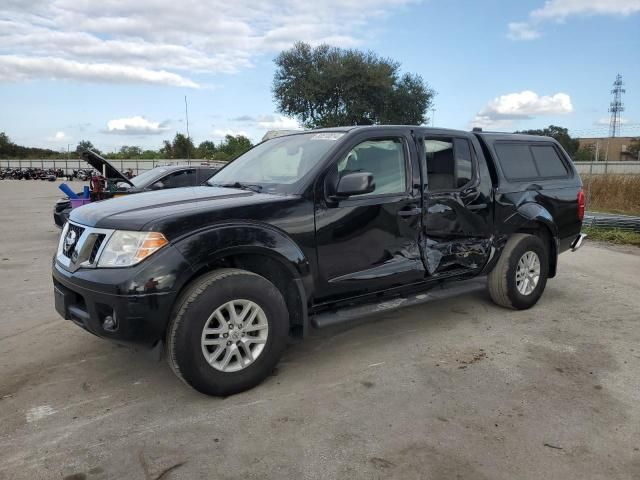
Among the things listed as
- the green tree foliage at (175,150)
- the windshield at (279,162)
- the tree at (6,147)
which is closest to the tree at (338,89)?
the green tree foliage at (175,150)

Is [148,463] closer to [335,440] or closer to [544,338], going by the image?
[335,440]

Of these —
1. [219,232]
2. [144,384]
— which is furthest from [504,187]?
[144,384]

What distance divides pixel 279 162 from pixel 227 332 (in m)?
1.63

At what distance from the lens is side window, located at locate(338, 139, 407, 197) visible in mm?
4105

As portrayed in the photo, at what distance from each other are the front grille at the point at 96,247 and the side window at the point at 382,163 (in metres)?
1.85

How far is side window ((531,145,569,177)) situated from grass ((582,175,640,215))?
9.83m

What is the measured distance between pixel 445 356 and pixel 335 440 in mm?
1565

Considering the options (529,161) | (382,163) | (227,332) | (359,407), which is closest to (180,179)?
(382,163)

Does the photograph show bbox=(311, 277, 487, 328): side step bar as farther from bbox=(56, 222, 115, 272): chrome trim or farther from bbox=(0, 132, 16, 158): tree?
bbox=(0, 132, 16, 158): tree

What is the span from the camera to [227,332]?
3.32m

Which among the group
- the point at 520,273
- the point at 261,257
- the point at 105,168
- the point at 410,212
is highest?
the point at 105,168

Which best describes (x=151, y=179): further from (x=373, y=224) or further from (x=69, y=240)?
(x=373, y=224)

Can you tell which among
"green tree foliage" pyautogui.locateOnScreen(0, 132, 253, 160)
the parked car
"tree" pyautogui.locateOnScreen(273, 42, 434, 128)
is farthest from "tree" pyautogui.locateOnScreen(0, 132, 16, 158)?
the parked car

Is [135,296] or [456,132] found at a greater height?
[456,132]
